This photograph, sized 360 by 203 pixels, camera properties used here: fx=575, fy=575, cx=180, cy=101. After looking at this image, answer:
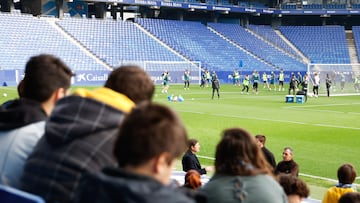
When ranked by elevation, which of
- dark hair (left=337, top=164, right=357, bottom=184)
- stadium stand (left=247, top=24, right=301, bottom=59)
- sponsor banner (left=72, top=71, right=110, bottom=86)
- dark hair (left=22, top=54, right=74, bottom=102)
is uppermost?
dark hair (left=22, top=54, right=74, bottom=102)

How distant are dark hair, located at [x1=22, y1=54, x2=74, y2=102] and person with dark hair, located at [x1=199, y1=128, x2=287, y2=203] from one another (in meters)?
1.22

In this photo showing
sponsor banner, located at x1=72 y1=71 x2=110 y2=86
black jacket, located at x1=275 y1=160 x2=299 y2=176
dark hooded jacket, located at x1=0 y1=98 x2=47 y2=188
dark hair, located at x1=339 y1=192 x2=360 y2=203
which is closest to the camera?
dark hooded jacket, located at x1=0 y1=98 x2=47 y2=188

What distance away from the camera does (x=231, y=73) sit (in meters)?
57.3

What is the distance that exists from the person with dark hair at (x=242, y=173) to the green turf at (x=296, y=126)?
665cm

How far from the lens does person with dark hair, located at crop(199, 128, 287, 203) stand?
399cm

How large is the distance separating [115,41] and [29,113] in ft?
171

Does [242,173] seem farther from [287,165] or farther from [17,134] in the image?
[287,165]

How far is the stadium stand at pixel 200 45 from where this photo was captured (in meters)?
59.8

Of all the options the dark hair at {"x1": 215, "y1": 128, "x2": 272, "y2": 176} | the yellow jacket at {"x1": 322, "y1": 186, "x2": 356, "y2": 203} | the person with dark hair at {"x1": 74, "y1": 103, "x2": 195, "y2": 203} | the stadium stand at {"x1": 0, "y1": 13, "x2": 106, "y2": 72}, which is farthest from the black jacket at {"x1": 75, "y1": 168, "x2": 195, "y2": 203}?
the stadium stand at {"x1": 0, "y1": 13, "x2": 106, "y2": 72}

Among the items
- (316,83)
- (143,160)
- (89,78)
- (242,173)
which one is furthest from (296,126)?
(89,78)

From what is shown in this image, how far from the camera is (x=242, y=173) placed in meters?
4.02

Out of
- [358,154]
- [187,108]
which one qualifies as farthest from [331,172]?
[187,108]

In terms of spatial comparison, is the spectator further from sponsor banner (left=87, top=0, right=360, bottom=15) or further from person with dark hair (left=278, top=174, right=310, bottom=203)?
sponsor banner (left=87, top=0, right=360, bottom=15)

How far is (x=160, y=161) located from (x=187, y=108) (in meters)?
25.3
